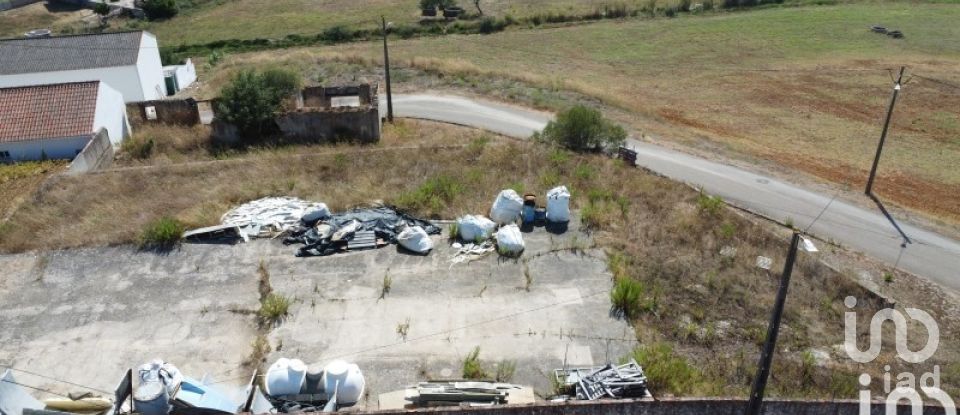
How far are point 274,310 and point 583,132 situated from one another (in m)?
14.6

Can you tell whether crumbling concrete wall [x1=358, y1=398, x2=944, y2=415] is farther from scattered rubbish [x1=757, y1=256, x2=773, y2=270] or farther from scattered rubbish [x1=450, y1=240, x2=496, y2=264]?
scattered rubbish [x1=450, y1=240, x2=496, y2=264]

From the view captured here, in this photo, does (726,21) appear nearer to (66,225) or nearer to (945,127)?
(945,127)

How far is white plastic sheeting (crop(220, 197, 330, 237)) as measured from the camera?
19.4 metres

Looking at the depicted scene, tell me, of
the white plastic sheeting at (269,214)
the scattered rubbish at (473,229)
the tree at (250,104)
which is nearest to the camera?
the scattered rubbish at (473,229)

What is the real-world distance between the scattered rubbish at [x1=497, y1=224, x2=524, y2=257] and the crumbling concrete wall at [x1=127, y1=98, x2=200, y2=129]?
17.7 metres

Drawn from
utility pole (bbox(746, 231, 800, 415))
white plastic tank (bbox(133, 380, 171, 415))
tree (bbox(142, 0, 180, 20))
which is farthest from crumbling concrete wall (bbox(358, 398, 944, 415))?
tree (bbox(142, 0, 180, 20))

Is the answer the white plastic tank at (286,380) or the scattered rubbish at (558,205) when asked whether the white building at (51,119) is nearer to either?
the white plastic tank at (286,380)

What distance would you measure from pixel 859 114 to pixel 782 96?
→ 4.22 metres

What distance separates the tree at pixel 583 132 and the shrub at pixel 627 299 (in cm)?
1093

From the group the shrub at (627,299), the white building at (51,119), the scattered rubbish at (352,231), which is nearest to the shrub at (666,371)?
the shrub at (627,299)

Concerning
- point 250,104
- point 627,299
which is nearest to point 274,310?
point 627,299

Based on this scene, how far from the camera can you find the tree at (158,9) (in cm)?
6106

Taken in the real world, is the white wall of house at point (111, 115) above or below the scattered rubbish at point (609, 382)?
above

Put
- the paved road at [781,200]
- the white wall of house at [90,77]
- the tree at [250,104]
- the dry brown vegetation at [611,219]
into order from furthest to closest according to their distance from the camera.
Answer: the white wall of house at [90,77], the tree at [250,104], the paved road at [781,200], the dry brown vegetation at [611,219]
